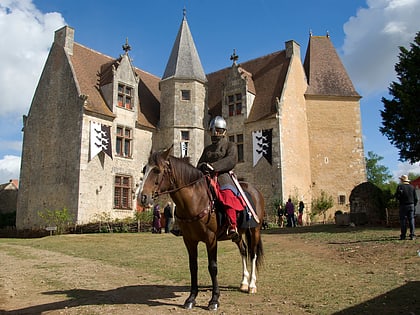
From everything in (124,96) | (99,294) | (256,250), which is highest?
(124,96)

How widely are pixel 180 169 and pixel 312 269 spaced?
168 inches

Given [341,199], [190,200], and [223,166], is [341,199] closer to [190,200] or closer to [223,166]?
[223,166]

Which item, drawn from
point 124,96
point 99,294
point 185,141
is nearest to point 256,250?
point 99,294

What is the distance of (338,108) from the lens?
29.0 m

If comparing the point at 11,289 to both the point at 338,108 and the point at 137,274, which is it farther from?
the point at 338,108

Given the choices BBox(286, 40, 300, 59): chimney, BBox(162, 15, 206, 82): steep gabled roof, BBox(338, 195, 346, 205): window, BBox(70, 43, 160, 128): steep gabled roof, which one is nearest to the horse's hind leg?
BBox(70, 43, 160, 128): steep gabled roof

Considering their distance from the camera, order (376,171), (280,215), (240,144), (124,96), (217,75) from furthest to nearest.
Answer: (376,171) < (217,75) < (240,144) < (124,96) < (280,215)

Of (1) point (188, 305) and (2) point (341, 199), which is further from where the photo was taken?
(2) point (341, 199)

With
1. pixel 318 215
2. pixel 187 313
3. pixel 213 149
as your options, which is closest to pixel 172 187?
pixel 213 149

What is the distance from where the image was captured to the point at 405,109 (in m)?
17.8

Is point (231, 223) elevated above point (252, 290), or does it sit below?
above

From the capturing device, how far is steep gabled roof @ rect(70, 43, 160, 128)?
79.4 feet

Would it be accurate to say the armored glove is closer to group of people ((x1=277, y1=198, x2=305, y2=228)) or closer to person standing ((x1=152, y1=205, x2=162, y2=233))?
person standing ((x1=152, y1=205, x2=162, y2=233))

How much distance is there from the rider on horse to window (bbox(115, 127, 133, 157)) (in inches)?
749
